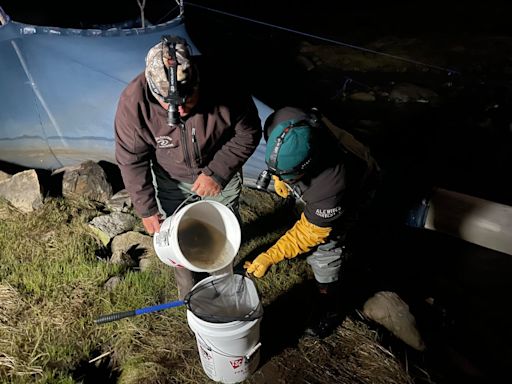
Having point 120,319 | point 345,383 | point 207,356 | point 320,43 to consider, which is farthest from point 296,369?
point 320,43

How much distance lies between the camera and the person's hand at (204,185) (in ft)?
9.03

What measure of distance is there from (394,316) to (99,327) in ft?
6.97

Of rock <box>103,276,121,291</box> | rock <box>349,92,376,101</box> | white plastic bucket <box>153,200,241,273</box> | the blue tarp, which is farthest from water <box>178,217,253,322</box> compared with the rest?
rock <box>349,92,376,101</box>

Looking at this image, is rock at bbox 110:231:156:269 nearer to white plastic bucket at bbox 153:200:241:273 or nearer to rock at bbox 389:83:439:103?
white plastic bucket at bbox 153:200:241:273

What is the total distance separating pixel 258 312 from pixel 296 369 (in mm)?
719

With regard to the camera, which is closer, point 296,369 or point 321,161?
point 321,161

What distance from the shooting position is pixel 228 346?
2383 mm

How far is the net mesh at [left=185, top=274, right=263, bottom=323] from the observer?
8.07ft

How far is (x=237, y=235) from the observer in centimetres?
257

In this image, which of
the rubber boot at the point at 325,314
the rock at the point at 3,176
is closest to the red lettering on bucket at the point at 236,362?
the rubber boot at the point at 325,314

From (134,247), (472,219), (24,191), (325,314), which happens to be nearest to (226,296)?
(325,314)

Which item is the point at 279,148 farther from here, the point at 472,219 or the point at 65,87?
the point at 65,87

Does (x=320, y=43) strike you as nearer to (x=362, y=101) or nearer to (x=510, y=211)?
(x=362, y=101)

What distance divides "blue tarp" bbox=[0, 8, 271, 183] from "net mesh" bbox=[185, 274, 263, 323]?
7.18 ft
